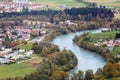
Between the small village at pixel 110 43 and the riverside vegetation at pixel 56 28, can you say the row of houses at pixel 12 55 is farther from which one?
the small village at pixel 110 43

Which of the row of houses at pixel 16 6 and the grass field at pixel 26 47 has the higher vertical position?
the grass field at pixel 26 47

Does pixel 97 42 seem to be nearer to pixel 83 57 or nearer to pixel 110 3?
pixel 83 57

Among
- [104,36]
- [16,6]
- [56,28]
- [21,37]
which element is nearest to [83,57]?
[104,36]

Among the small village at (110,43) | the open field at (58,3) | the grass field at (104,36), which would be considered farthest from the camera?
the open field at (58,3)

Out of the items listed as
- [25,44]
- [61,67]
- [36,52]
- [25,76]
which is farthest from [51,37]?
[25,76]

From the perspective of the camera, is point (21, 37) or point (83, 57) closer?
point (83, 57)

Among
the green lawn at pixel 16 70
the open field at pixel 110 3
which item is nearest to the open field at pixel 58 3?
the open field at pixel 110 3

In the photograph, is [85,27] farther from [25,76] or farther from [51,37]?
[25,76]

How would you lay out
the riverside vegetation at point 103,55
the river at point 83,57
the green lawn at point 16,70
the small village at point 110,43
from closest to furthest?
1. the riverside vegetation at point 103,55
2. the green lawn at point 16,70
3. the river at point 83,57
4. the small village at point 110,43

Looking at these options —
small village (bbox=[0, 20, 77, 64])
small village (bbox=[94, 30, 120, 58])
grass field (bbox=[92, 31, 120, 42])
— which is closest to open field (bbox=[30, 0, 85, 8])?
small village (bbox=[0, 20, 77, 64])

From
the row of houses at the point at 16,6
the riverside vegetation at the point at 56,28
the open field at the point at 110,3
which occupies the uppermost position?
the riverside vegetation at the point at 56,28
